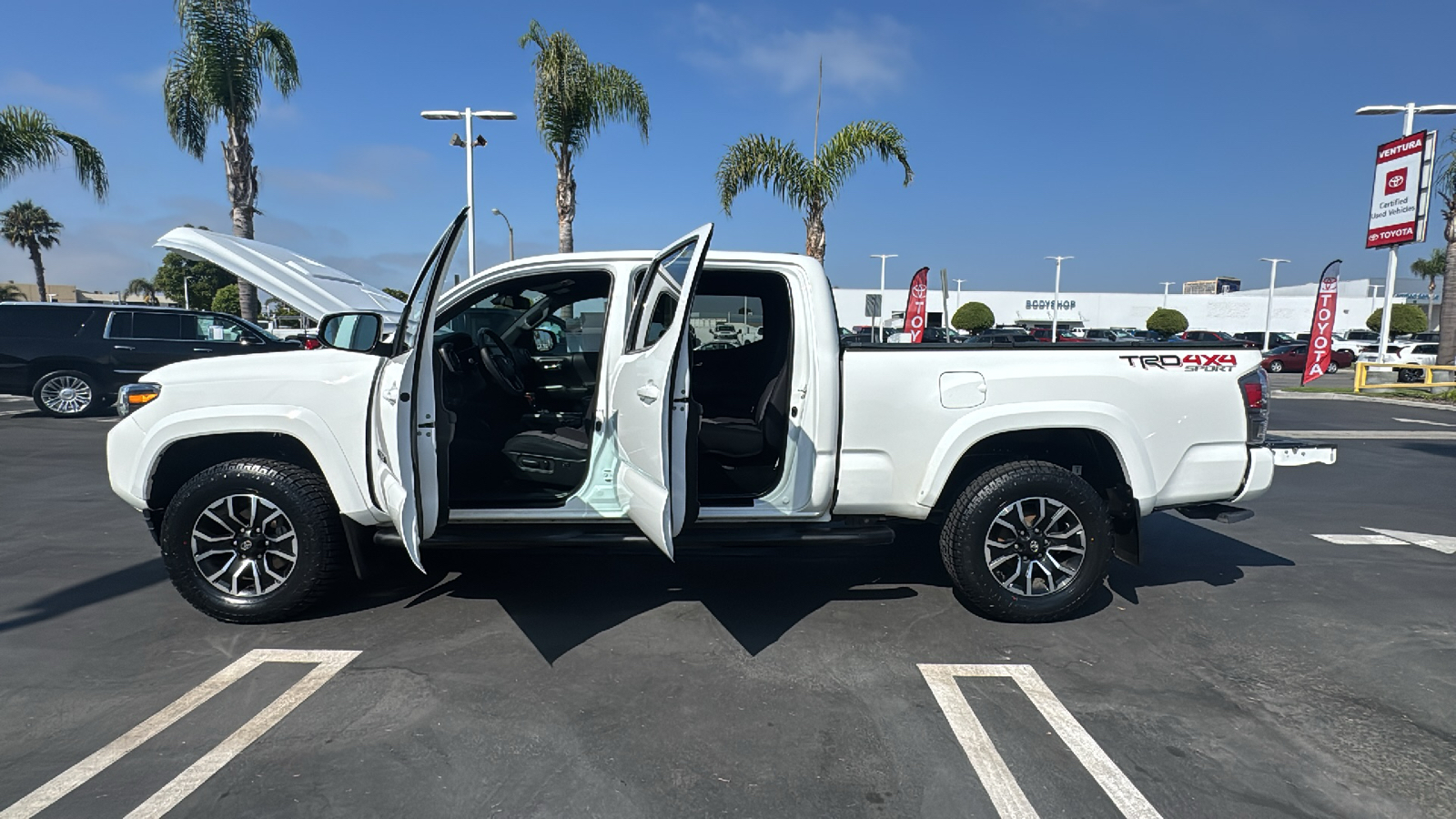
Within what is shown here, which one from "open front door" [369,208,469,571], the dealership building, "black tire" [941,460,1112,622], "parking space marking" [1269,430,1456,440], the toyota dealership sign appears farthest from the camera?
the dealership building

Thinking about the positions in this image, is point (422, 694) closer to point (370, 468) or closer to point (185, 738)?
point (185, 738)

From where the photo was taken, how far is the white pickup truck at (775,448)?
3.72m

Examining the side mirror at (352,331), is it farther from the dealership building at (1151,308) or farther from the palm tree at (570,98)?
the dealership building at (1151,308)

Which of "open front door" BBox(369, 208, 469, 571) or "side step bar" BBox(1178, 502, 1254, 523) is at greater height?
"open front door" BBox(369, 208, 469, 571)

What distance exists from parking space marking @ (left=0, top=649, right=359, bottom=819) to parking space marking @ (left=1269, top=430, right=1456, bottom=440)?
11.8m

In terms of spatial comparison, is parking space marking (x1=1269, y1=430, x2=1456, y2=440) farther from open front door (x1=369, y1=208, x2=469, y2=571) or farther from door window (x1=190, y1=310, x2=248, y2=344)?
door window (x1=190, y1=310, x2=248, y2=344)

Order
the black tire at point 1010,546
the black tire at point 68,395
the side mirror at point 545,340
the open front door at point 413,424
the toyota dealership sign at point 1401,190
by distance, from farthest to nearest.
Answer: the toyota dealership sign at point 1401,190 → the black tire at point 68,395 → the side mirror at point 545,340 → the black tire at point 1010,546 → the open front door at point 413,424

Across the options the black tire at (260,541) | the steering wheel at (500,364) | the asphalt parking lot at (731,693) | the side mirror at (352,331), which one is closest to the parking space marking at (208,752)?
the asphalt parking lot at (731,693)

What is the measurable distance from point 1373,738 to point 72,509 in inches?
331

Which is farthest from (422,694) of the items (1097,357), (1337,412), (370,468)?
(1337,412)

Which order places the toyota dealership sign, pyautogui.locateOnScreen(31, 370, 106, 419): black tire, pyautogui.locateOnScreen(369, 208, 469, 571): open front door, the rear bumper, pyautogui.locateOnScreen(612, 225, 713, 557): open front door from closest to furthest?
pyautogui.locateOnScreen(612, 225, 713, 557): open front door, pyautogui.locateOnScreen(369, 208, 469, 571): open front door, the rear bumper, pyautogui.locateOnScreen(31, 370, 106, 419): black tire, the toyota dealership sign

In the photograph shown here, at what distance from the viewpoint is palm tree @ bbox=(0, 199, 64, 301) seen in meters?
57.4

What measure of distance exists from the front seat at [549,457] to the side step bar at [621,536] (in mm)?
365

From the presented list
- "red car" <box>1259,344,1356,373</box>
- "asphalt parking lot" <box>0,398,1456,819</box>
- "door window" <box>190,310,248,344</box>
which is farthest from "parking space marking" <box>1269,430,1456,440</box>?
"red car" <box>1259,344,1356,373</box>
